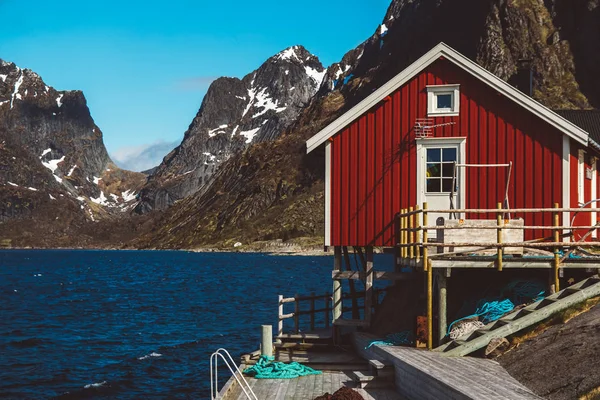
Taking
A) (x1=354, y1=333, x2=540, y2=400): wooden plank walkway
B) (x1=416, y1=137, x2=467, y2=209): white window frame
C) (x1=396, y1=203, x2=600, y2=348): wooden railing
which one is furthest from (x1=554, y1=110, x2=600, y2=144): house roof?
(x1=354, y1=333, x2=540, y2=400): wooden plank walkway

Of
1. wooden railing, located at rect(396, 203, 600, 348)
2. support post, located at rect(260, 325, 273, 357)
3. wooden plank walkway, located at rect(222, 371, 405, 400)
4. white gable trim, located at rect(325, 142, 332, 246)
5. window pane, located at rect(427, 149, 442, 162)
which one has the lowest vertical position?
wooden plank walkway, located at rect(222, 371, 405, 400)

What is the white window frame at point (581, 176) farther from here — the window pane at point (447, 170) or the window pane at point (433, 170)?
the window pane at point (433, 170)

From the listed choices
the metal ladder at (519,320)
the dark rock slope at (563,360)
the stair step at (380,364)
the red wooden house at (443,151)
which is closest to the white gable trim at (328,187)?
the red wooden house at (443,151)

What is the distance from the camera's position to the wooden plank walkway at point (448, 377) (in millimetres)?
14254

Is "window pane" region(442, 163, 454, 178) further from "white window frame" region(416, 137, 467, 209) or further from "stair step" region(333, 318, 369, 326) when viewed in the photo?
"stair step" region(333, 318, 369, 326)

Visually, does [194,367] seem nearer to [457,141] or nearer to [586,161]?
[457,141]

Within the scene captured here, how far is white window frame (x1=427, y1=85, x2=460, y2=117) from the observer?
26922mm

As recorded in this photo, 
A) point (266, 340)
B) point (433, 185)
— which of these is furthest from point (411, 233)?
point (266, 340)

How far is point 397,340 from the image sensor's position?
23.3m

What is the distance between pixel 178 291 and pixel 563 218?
65350 millimetres

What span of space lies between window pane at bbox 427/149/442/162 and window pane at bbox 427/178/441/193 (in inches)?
28.7

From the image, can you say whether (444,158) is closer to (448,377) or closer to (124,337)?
(448,377)

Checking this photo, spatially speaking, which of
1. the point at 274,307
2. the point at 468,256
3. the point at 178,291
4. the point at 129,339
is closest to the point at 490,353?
the point at 468,256

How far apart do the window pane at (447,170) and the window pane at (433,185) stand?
0.33 m
